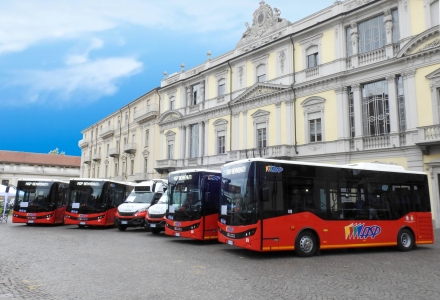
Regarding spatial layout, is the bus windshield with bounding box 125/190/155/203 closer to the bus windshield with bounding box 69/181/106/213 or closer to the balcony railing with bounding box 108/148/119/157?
the bus windshield with bounding box 69/181/106/213

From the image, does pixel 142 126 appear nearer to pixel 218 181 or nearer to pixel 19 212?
pixel 19 212

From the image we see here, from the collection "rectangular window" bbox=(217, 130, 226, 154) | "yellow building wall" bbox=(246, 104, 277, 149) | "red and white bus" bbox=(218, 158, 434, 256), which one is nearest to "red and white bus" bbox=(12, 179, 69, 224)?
"red and white bus" bbox=(218, 158, 434, 256)

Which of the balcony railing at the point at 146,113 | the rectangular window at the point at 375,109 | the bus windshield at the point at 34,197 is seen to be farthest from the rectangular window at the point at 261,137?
the balcony railing at the point at 146,113

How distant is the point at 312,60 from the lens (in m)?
27.1

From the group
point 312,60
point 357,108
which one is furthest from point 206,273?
point 312,60

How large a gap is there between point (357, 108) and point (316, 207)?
14.2 meters

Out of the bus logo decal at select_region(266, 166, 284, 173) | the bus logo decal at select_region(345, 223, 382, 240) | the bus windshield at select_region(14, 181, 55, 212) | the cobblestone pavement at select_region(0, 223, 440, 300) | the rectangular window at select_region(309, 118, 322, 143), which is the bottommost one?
the cobblestone pavement at select_region(0, 223, 440, 300)

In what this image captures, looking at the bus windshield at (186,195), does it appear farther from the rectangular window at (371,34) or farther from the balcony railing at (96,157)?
the balcony railing at (96,157)

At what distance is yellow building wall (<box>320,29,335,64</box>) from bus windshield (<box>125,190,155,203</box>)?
1496 centimetres

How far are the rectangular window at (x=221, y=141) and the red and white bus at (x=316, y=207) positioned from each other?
20.6 m

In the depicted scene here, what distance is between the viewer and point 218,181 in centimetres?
1536

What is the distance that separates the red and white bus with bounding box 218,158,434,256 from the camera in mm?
11109

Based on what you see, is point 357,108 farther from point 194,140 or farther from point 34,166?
point 34,166

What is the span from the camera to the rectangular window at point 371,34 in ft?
76.3
